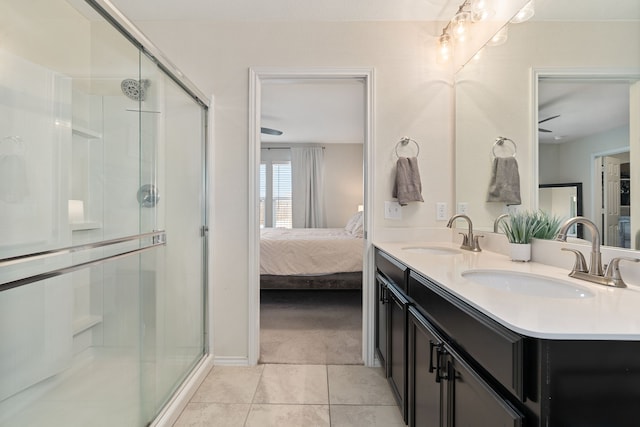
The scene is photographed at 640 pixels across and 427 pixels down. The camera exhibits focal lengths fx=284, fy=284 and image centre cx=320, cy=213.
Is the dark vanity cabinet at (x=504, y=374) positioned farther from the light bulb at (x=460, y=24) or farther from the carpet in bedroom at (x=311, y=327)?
the light bulb at (x=460, y=24)

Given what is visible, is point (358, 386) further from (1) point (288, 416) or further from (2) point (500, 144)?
(2) point (500, 144)

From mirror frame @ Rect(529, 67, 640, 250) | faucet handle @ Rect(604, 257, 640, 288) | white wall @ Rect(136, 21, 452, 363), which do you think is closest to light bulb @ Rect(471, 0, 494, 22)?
white wall @ Rect(136, 21, 452, 363)

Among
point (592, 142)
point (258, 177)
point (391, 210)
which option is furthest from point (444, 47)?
point (258, 177)

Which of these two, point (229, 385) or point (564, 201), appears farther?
point (229, 385)

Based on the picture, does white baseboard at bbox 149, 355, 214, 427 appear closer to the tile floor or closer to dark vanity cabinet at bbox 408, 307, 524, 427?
the tile floor

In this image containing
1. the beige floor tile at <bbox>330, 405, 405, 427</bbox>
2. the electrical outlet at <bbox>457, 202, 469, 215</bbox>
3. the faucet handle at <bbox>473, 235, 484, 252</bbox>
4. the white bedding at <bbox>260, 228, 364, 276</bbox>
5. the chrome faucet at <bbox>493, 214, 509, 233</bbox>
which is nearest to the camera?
the beige floor tile at <bbox>330, 405, 405, 427</bbox>

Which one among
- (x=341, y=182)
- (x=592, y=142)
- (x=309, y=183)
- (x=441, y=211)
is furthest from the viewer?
(x=341, y=182)

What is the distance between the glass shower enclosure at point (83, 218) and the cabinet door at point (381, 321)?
1.22 m

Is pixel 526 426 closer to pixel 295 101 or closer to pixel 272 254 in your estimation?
pixel 272 254

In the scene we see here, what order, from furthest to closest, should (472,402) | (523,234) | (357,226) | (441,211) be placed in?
(357,226) → (441,211) → (523,234) → (472,402)

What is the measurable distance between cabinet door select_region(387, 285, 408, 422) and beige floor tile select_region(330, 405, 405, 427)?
0.12 m

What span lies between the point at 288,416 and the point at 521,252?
1414mm

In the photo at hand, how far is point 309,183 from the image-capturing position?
20.5ft

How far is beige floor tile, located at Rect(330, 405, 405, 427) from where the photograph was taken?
1.43 m
